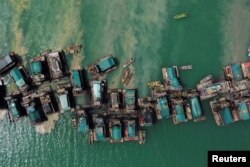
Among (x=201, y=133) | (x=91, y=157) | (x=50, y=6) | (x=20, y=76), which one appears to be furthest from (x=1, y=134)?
(x=201, y=133)

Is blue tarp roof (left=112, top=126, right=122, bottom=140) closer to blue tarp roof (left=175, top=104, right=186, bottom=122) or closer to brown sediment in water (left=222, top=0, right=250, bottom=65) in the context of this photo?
blue tarp roof (left=175, top=104, right=186, bottom=122)

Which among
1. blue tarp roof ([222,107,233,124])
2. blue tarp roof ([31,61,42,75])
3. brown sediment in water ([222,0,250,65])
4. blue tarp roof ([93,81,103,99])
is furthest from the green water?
blue tarp roof ([31,61,42,75])

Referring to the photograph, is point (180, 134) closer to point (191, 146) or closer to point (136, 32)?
point (191, 146)

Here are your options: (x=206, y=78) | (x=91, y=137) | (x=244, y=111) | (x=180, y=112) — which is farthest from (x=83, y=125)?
(x=244, y=111)

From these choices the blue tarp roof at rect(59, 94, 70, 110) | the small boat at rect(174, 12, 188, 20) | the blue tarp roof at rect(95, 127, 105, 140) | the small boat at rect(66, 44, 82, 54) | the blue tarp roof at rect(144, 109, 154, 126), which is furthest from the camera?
the small boat at rect(66, 44, 82, 54)

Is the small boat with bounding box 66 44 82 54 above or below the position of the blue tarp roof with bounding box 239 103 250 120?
above

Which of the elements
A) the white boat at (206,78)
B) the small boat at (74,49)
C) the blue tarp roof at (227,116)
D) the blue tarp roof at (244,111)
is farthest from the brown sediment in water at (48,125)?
the blue tarp roof at (244,111)
